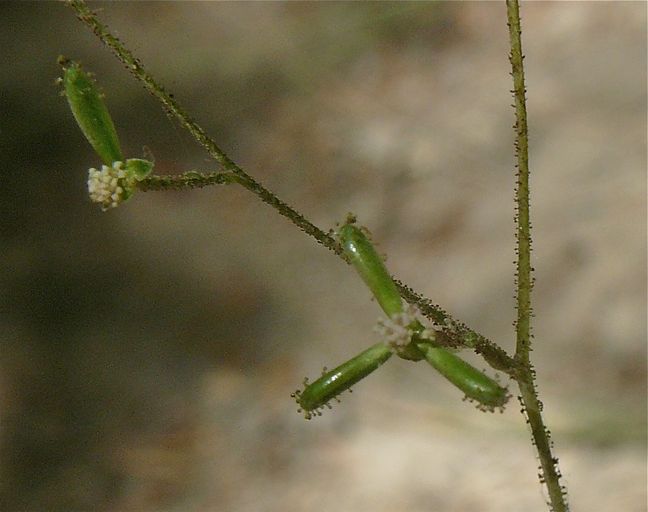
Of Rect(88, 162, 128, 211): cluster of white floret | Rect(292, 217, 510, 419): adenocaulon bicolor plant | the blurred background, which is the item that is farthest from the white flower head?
the blurred background

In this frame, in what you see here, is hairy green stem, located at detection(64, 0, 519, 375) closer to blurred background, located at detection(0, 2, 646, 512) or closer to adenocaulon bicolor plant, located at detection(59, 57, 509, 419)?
adenocaulon bicolor plant, located at detection(59, 57, 509, 419)

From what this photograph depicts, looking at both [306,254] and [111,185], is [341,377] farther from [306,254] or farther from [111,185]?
[306,254]

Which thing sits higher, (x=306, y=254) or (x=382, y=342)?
(x=306, y=254)

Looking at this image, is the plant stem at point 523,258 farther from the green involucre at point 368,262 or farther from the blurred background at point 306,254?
the blurred background at point 306,254

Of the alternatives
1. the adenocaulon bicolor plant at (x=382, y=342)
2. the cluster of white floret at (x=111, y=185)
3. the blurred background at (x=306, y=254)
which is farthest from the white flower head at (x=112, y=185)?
the blurred background at (x=306, y=254)

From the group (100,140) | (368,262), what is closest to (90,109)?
(100,140)

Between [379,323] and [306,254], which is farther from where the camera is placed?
[306,254]
